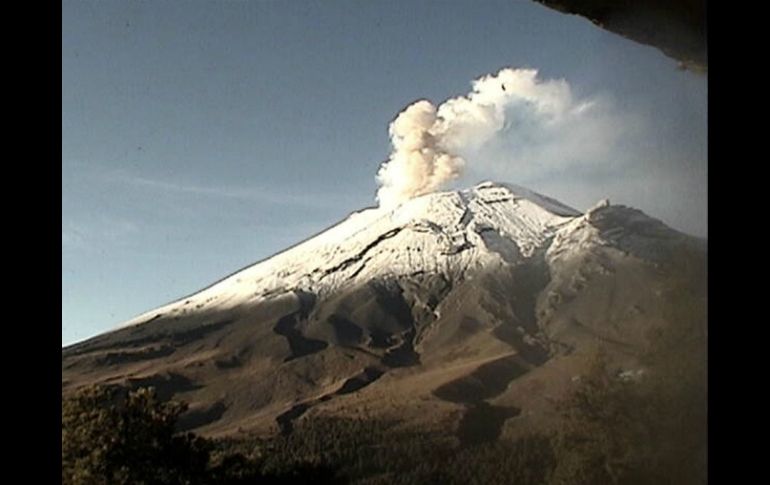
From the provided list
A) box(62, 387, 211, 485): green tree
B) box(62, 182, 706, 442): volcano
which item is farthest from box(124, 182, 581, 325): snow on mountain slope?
box(62, 387, 211, 485): green tree

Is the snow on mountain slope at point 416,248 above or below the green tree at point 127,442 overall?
above

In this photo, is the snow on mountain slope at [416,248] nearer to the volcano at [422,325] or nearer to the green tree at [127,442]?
the volcano at [422,325]

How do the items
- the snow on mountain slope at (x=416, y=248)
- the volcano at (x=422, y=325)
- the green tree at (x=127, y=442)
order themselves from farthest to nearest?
the snow on mountain slope at (x=416, y=248), the volcano at (x=422, y=325), the green tree at (x=127, y=442)

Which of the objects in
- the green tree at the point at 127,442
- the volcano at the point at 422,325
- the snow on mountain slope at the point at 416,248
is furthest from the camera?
the snow on mountain slope at the point at 416,248

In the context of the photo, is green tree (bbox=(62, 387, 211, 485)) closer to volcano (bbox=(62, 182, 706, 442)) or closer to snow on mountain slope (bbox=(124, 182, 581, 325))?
volcano (bbox=(62, 182, 706, 442))

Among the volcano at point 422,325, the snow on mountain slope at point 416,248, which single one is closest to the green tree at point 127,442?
the volcano at point 422,325

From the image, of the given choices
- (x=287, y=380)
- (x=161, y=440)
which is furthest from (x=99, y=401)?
(x=287, y=380)

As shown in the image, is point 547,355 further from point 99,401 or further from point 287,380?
point 99,401
